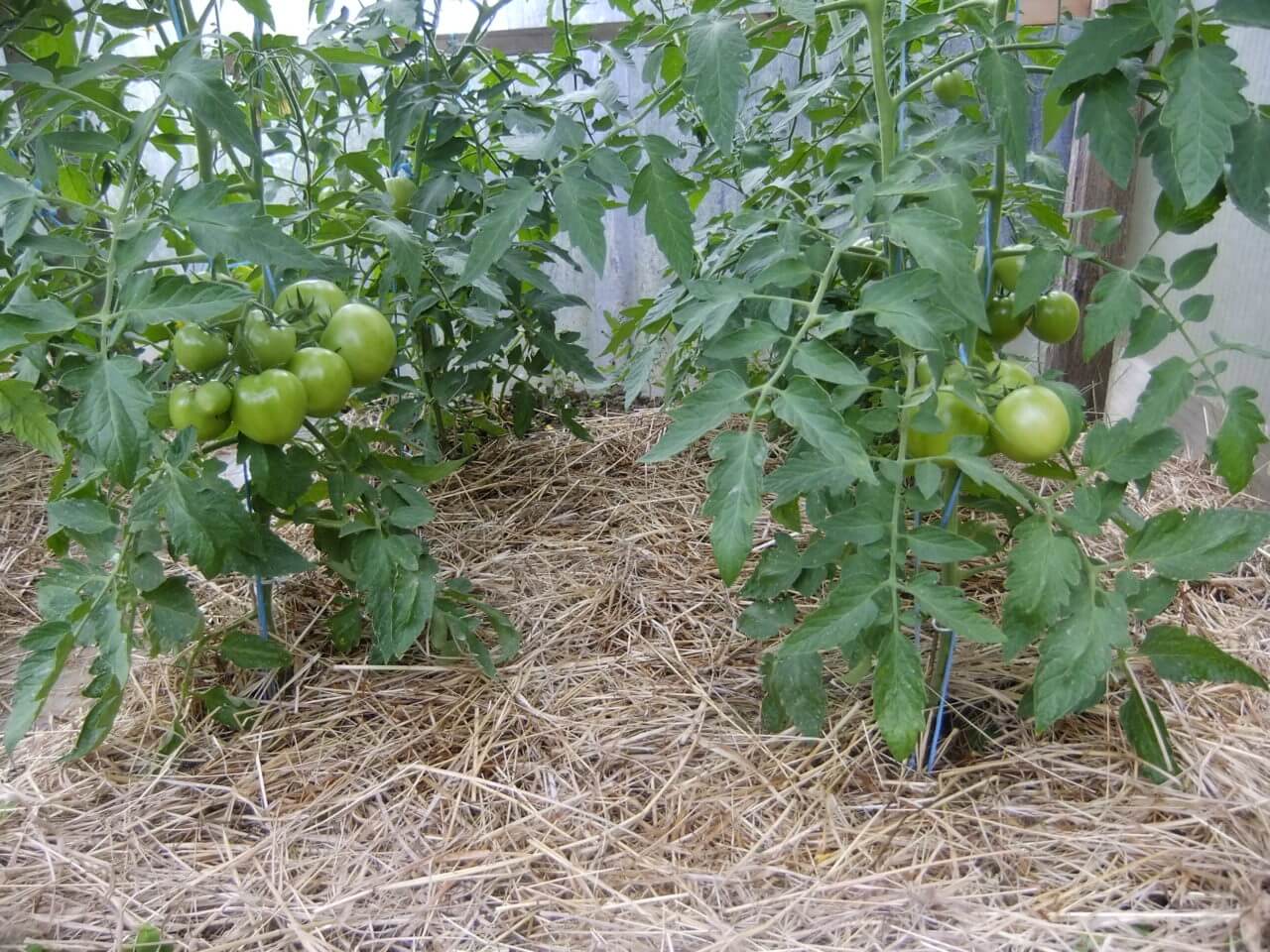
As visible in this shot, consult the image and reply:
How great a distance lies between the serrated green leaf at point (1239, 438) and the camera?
1.00 m

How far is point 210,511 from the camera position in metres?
1.04

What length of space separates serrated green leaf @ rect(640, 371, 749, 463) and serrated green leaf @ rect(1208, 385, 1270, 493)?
548 millimetres

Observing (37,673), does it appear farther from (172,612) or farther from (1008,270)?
(1008,270)

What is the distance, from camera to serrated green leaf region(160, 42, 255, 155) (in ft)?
3.26

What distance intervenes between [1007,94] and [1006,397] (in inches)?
11.8

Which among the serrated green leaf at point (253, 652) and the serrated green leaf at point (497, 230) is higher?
the serrated green leaf at point (497, 230)

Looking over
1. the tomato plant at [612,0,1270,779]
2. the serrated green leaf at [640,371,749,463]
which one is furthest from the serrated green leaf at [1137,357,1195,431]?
the serrated green leaf at [640,371,749,463]

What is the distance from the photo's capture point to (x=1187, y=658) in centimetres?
102

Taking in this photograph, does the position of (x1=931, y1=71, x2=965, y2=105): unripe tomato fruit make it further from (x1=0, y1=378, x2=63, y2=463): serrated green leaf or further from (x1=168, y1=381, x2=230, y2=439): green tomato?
(x1=0, y1=378, x2=63, y2=463): serrated green leaf

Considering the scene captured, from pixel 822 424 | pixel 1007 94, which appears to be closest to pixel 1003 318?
pixel 1007 94

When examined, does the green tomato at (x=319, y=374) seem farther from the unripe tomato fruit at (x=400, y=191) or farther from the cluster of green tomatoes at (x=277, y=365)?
the unripe tomato fruit at (x=400, y=191)

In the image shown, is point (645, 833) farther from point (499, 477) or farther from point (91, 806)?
point (499, 477)

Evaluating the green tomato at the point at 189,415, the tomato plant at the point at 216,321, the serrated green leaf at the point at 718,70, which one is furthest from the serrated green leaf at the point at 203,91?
the serrated green leaf at the point at 718,70

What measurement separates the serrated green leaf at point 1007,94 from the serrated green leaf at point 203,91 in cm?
79
